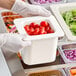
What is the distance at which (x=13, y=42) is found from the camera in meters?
1.62

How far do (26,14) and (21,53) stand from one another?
40 centimetres

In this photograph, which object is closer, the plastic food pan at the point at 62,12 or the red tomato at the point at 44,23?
the red tomato at the point at 44,23

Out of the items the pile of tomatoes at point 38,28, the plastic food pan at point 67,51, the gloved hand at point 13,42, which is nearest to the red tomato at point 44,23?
the pile of tomatoes at point 38,28

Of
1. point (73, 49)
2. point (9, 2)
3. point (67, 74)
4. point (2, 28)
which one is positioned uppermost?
point (9, 2)

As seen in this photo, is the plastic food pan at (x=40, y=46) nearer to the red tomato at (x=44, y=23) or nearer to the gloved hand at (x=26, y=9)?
the red tomato at (x=44, y=23)

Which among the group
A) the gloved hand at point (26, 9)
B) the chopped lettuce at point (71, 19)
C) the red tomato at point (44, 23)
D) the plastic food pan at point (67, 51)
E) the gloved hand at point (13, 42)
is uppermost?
the gloved hand at point (26, 9)

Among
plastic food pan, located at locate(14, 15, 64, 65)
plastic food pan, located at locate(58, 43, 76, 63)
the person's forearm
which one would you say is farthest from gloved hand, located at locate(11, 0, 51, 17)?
plastic food pan, located at locate(58, 43, 76, 63)

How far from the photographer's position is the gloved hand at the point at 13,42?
1.59 m

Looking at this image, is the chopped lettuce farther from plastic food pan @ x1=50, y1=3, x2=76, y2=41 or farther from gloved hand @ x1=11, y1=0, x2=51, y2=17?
gloved hand @ x1=11, y1=0, x2=51, y2=17

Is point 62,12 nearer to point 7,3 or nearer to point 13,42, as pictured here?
point 7,3

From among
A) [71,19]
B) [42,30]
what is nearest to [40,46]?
[42,30]

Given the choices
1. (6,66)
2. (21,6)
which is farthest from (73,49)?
(6,66)

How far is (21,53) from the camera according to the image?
1.81 m

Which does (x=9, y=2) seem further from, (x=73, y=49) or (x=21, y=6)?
(x=73, y=49)
